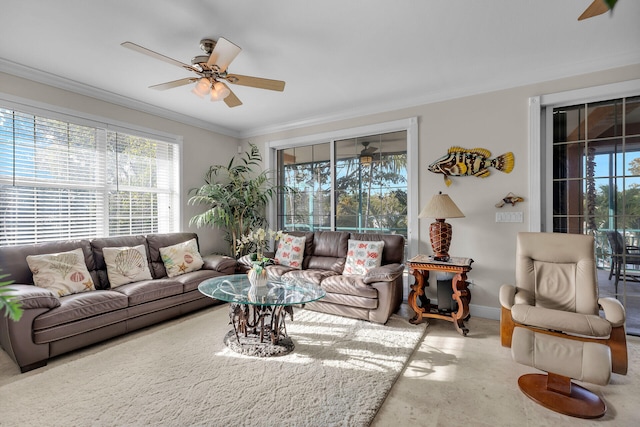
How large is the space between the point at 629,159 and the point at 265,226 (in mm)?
4515

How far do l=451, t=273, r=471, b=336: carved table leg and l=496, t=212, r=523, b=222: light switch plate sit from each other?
2.71 ft

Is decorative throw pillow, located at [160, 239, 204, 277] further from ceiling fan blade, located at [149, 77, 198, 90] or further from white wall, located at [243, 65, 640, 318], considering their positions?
white wall, located at [243, 65, 640, 318]

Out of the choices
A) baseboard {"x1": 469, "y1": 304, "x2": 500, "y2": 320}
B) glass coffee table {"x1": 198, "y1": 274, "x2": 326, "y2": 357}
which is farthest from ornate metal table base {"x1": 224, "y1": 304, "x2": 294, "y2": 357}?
baseboard {"x1": 469, "y1": 304, "x2": 500, "y2": 320}

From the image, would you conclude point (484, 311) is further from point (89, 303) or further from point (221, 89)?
point (89, 303)

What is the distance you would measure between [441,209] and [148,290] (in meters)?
3.07

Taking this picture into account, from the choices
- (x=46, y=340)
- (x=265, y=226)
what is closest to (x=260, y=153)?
(x=265, y=226)

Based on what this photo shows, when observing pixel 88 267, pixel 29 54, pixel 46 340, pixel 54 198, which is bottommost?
pixel 46 340

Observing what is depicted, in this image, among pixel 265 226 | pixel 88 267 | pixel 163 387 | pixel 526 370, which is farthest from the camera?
pixel 265 226

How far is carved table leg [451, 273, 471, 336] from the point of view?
3.15 m

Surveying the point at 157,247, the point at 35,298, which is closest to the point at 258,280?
the point at 35,298

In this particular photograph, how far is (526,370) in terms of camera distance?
2.45 meters

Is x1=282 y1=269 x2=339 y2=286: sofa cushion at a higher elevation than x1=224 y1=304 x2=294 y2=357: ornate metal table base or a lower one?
higher

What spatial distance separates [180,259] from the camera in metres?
3.90

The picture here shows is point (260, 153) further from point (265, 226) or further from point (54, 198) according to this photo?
point (54, 198)
